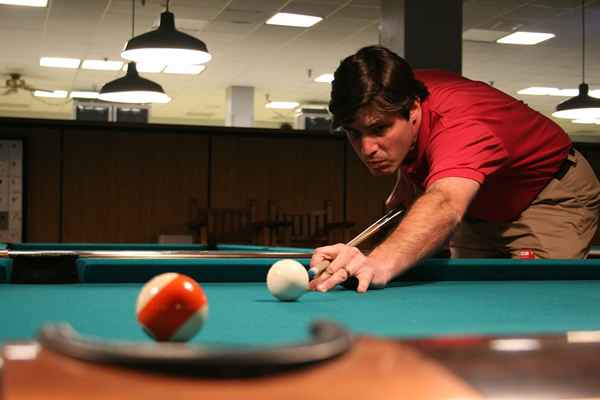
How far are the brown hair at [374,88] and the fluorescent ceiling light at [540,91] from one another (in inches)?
450

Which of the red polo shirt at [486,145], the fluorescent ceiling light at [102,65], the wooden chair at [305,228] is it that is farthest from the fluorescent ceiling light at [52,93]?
the red polo shirt at [486,145]

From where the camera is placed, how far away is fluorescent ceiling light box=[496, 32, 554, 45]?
30.7ft

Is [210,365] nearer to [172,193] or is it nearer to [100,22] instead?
[172,193]

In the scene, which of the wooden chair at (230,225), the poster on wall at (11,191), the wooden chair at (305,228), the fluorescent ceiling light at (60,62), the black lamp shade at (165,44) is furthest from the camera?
the fluorescent ceiling light at (60,62)

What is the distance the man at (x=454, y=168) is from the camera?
193 cm

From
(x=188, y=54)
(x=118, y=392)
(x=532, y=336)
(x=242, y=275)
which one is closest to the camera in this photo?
(x=118, y=392)

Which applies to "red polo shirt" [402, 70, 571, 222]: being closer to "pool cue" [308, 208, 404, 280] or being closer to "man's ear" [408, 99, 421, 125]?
"man's ear" [408, 99, 421, 125]

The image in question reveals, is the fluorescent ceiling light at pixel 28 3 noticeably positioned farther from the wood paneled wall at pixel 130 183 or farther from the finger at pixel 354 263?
the finger at pixel 354 263

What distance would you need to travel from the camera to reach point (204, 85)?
13289mm

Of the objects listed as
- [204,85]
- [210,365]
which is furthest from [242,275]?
[204,85]

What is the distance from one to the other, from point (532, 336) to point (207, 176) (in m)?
5.85

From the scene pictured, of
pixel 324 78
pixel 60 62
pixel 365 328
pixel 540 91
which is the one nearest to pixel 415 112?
pixel 365 328

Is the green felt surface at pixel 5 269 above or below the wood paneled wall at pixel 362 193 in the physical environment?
below

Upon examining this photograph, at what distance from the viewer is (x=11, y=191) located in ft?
19.8
